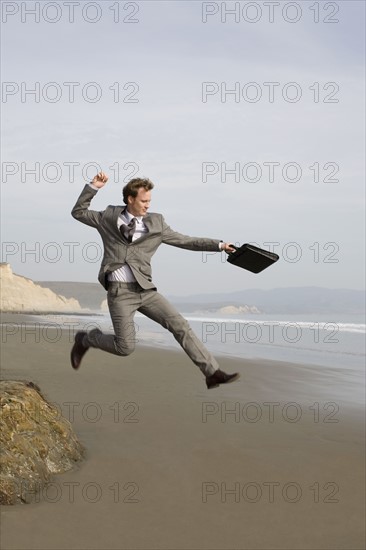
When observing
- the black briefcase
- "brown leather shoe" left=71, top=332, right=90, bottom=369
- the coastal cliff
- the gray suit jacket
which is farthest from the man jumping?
the coastal cliff

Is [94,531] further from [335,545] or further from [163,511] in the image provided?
[335,545]

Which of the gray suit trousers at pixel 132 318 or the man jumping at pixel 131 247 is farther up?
the man jumping at pixel 131 247

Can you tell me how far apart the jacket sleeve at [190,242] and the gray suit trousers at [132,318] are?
0.32m

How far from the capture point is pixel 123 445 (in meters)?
16.1

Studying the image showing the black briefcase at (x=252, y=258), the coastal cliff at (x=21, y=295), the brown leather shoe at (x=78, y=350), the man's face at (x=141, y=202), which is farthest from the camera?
the coastal cliff at (x=21, y=295)

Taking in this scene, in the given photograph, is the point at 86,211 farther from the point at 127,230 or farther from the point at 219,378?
the point at 219,378

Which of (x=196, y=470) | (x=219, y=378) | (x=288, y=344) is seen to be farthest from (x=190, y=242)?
(x=288, y=344)

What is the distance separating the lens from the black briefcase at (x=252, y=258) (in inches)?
139

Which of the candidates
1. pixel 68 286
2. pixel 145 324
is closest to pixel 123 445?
pixel 145 324

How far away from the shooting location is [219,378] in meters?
4.29

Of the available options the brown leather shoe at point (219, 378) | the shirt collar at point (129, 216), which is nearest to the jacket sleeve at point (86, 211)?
the shirt collar at point (129, 216)

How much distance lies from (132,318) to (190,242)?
586 millimetres

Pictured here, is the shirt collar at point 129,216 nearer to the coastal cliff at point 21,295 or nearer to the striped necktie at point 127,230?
the striped necktie at point 127,230

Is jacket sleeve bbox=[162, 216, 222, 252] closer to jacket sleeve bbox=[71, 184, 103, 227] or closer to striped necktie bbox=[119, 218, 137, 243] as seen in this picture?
striped necktie bbox=[119, 218, 137, 243]
